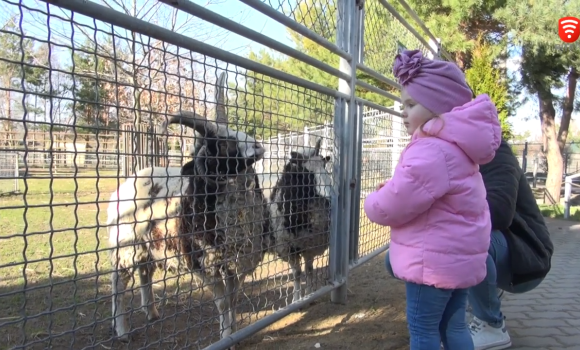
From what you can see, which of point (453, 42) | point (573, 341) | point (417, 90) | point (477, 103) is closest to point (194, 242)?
point (417, 90)

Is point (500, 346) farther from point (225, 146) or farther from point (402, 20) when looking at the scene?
point (402, 20)

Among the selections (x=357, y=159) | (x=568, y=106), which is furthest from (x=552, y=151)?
(x=357, y=159)

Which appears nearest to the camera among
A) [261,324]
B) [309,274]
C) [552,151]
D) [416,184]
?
[416,184]

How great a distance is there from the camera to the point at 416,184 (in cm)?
210

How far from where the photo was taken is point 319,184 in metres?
4.23

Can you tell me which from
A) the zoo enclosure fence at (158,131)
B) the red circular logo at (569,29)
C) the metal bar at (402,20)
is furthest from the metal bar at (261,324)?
the red circular logo at (569,29)

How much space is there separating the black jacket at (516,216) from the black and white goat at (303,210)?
1467mm

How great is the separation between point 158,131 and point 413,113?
149cm

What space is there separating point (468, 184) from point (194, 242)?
186 centimetres

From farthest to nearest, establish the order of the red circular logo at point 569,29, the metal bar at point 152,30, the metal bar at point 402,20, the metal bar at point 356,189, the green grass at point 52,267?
the red circular logo at point 569,29
the metal bar at point 402,20
the metal bar at point 356,189
the green grass at point 52,267
the metal bar at point 152,30

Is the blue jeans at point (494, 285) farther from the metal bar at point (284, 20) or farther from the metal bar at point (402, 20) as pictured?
the metal bar at point (402, 20)

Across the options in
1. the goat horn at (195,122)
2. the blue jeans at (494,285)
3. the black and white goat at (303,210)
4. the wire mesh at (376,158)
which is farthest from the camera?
the wire mesh at (376,158)

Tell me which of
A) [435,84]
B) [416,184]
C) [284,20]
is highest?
[284,20]

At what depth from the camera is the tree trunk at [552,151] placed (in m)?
16.5
